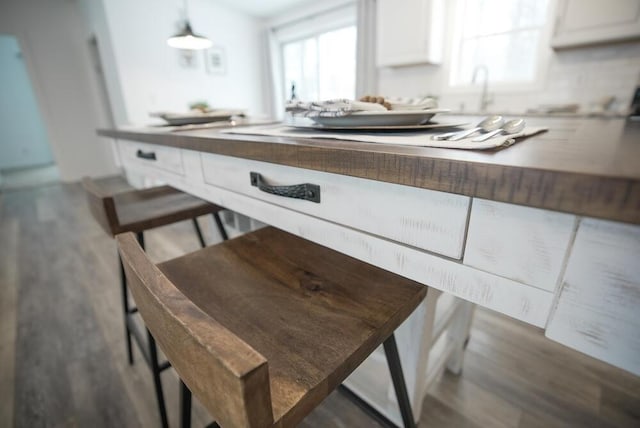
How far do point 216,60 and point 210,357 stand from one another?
→ 4.83 metres

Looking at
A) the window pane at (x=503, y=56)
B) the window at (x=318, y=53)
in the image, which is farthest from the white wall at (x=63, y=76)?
the window pane at (x=503, y=56)

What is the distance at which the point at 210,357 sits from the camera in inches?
10.1

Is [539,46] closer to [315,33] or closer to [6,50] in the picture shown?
[315,33]

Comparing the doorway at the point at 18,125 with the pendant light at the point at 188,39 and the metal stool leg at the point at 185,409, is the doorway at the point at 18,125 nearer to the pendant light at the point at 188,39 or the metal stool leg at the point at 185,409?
A: the pendant light at the point at 188,39

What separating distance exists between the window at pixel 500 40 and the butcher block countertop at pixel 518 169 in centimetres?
273

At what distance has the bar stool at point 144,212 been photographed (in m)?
0.83

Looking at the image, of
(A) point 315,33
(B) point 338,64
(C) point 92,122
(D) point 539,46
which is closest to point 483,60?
(D) point 539,46

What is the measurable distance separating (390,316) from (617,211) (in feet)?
1.10

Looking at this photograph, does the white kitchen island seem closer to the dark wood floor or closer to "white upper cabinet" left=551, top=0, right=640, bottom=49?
the dark wood floor

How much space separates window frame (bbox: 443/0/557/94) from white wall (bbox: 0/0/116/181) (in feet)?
16.5

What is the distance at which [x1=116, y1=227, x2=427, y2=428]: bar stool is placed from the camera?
10.5 inches

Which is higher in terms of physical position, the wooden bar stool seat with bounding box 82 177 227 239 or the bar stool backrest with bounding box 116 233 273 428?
the bar stool backrest with bounding box 116 233 273 428

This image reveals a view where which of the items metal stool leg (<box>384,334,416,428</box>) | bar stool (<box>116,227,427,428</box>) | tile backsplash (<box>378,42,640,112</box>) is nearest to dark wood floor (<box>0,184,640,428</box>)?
metal stool leg (<box>384,334,416,428</box>)

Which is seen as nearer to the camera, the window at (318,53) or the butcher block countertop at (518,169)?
the butcher block countertop at (518,169)
